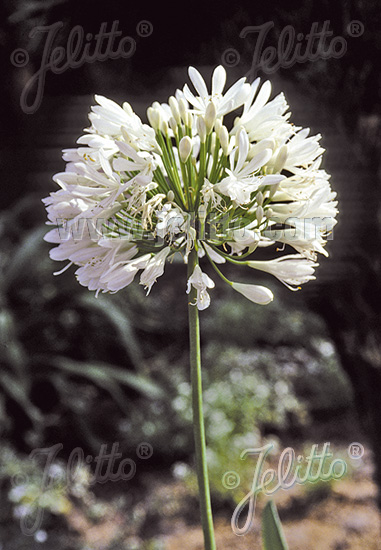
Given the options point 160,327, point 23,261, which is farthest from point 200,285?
point 160,327

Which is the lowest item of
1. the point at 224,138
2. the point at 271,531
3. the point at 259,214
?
the point at 271,531

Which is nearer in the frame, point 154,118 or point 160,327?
point 154,118

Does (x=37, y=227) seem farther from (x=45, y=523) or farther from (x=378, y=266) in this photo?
(x=378, y=266)

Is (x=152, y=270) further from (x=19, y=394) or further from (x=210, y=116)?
(x=19, y=394)

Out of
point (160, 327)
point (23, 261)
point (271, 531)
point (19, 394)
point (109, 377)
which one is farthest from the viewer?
point (160, 327)

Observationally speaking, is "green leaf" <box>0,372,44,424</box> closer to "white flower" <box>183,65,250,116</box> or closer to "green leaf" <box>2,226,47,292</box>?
"green leaf" <box>2,226,47,292</box>

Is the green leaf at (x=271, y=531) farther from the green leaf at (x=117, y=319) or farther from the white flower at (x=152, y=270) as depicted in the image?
the green leaf at (x=117, y=319)

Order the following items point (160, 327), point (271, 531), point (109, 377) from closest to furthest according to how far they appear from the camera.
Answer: point (271, 531)
point (109, 377)
point (160, 327)
